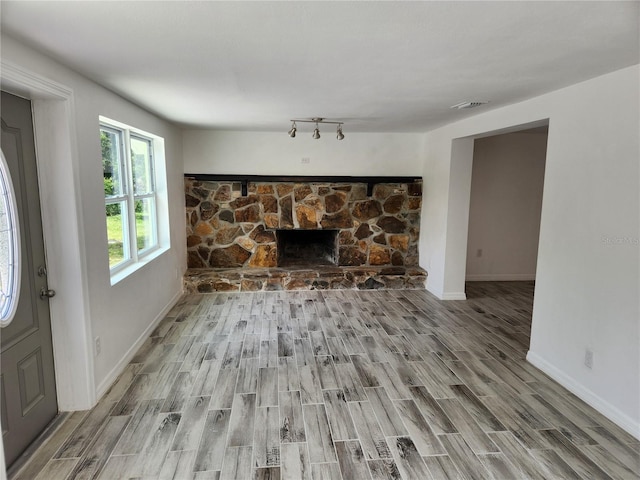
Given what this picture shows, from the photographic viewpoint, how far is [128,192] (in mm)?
3340

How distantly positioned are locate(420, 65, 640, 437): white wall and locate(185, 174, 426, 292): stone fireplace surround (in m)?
2.25

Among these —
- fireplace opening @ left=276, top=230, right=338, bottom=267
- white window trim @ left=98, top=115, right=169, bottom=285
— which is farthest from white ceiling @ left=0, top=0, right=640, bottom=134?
fireplace opening @ left=276, top=230, right=338, bottom=267

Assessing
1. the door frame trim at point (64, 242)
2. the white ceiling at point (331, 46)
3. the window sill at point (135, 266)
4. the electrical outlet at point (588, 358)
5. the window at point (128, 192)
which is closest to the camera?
the white ceiling at point (331, 46)

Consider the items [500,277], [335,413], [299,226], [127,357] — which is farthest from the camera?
[500,277]

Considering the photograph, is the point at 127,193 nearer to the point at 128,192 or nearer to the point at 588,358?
the point at 128,192

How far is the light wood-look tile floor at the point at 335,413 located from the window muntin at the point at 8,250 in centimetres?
84

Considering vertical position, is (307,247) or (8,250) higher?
(8,250)

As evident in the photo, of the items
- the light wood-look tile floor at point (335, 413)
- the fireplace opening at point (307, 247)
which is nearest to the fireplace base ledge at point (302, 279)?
the fireplace opening at point (307, 247)

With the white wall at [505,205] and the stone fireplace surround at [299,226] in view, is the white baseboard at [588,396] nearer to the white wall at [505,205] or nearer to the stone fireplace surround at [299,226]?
the stone fireplace surround at [299,226]

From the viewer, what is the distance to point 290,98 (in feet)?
9.77

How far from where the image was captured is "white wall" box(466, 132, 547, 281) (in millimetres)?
5285

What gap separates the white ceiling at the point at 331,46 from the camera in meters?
1.46

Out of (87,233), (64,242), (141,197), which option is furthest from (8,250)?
(141,197)

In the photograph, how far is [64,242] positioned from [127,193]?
122 centimetres
